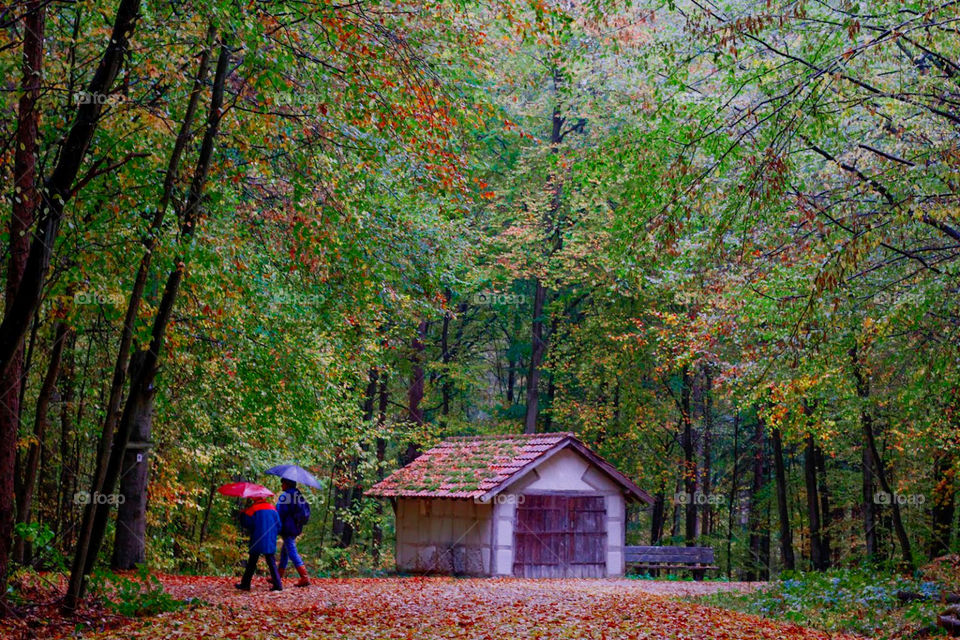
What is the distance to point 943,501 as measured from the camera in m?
18.8

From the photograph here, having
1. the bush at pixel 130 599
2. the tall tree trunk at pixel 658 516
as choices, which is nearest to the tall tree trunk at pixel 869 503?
the tall tree trunk at pixel 658 516

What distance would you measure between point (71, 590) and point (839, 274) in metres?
7.70

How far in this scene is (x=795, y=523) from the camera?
33.2 metres

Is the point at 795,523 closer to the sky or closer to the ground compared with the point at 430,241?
closer to the ground

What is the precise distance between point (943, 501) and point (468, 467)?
10.9 meters

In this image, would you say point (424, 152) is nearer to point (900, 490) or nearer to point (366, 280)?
point (366, 280)

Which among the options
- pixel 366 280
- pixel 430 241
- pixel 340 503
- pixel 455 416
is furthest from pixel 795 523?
pixel 366 280

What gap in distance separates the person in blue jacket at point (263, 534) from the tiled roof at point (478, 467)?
7.66 metres

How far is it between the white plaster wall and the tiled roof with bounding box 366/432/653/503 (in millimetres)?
631

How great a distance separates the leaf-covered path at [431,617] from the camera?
8281 mm

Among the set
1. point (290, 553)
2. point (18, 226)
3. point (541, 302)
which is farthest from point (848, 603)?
point (541, 302)

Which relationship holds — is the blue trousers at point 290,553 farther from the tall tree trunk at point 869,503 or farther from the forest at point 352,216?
the tall tree trunk at point 869,503

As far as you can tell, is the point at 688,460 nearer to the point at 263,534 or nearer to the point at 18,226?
the point at 263,534

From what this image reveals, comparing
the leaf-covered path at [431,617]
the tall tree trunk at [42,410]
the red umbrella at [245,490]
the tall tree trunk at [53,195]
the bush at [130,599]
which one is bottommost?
the leaf-covered path at [431,617]
